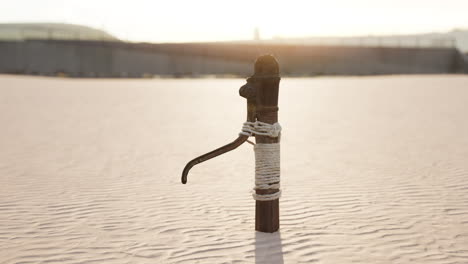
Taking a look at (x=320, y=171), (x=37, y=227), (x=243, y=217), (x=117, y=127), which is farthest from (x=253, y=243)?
(x=117, y=127)

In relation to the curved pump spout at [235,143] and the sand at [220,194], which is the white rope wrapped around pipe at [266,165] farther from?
the sand at [220,194]

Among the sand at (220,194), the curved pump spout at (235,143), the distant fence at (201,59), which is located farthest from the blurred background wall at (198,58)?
the curved pump spout at (235,143)

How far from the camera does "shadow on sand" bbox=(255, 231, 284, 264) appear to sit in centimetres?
470

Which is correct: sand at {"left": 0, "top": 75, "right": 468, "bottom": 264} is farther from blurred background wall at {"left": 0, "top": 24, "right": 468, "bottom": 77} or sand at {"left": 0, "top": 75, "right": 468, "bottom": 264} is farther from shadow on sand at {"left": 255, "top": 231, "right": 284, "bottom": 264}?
blurred background wall at {"left": 0, "top": 24, "right": 468, "bottom": 77}

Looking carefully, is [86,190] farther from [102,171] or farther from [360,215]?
[360,215]

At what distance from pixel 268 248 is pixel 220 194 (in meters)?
2.11

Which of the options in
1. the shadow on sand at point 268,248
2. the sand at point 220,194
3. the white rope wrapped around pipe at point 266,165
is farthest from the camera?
the white rope wrapped around pipe at point 266,165

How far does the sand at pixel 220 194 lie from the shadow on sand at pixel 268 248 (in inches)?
0.7

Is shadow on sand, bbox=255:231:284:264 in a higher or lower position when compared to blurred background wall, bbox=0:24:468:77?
lower

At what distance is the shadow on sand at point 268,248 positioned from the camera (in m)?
4.70

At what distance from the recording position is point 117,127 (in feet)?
45.2

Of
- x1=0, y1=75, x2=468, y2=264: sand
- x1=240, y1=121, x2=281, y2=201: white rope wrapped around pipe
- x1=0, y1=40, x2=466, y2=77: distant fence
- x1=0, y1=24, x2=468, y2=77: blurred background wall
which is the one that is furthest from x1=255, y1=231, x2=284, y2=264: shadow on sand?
x1=0, y1=24, x2=468, y2=77: blurred background wall

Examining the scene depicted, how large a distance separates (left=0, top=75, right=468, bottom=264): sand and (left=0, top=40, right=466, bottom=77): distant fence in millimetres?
30510

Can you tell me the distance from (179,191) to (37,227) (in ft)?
6.60
